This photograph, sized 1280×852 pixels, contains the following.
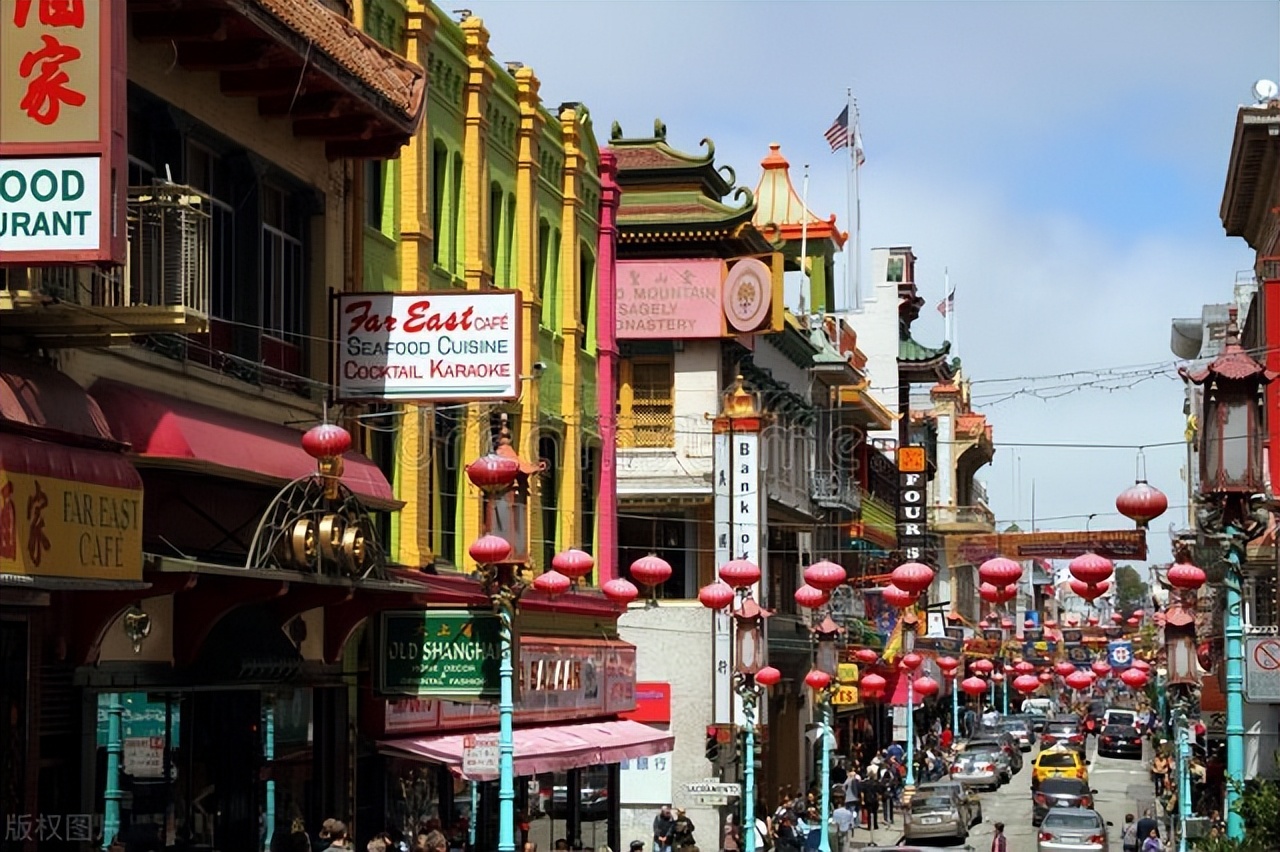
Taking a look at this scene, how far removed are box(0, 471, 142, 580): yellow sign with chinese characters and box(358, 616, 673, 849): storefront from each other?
32.4 ft

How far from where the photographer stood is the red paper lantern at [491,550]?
27609 millimetres

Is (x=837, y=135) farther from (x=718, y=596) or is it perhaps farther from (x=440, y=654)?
(x=440, y=654)

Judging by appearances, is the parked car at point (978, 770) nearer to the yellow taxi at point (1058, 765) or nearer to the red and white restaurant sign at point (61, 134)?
the yellow taxi at point (1058, 765)

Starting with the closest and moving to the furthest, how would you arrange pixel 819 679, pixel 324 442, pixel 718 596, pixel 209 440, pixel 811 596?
pixel 209 440, pixel 324 442, pixel 811 596, pixel 718 596, pixel 819 679

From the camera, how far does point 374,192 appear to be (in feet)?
105

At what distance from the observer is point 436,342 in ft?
91.8

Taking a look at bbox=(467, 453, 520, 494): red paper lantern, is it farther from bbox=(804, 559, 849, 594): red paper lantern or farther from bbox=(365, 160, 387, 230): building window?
bbox=(804, 559, 849, 594): red paper lantern

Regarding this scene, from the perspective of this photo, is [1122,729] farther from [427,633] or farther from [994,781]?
[427,633]

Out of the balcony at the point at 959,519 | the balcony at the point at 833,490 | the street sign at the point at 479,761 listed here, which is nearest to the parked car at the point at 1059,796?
the balcony at the point at 833,490

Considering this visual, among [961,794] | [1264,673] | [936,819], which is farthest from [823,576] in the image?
[961,794]

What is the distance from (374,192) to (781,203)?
44.4 metres

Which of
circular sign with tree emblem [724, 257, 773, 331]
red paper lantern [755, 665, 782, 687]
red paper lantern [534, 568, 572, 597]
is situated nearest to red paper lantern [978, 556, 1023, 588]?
red paper lantern [534, 568, 572, 597]

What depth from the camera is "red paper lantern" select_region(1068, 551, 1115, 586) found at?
104 feet

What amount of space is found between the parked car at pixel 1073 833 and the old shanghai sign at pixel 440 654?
66.4 feet
